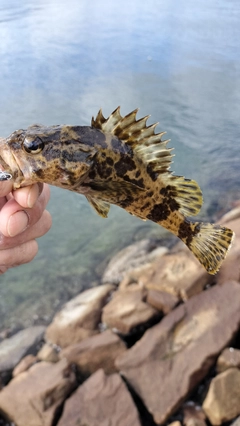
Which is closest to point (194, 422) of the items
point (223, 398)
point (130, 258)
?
point (223, 398)

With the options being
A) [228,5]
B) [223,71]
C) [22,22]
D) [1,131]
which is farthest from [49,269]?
[228,5]

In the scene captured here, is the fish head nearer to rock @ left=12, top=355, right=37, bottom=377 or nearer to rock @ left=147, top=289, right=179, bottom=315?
rock @ left=147, top=289, right=179, bottom=315

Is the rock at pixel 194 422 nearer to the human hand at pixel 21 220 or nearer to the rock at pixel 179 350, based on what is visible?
the rock at pixel 179 350

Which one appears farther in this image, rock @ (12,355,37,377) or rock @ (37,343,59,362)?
rock @ (37,343,59,362)

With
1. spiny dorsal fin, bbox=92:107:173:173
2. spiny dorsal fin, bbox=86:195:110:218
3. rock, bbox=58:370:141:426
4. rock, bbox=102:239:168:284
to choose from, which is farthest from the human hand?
rock, bbox=102:239:168:284

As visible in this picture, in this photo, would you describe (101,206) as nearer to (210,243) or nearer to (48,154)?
(48,154)
